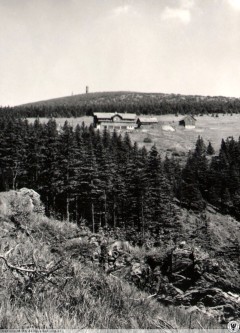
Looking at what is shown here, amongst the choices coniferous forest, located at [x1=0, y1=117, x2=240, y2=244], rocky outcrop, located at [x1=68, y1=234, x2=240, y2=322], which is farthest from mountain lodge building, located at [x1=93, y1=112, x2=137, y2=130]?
rocky outcrop, located at [x1=68, y1=234, x2=240, y2=322]

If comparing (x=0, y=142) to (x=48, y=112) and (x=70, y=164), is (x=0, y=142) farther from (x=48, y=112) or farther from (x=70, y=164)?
(x=48, y=112)

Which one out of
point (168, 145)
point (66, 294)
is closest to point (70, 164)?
point (66, 294)

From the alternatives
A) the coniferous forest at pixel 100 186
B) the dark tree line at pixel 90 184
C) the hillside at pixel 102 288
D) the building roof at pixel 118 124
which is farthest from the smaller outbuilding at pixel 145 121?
the hillside at pixel 102 288

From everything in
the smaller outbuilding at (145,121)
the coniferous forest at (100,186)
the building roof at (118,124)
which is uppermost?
the smaller outbuilding at (145,121)

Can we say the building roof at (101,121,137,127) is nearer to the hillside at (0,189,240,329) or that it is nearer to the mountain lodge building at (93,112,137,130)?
the mountain lodge building at (93,112,137,130)

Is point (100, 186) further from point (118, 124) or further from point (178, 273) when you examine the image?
point (118, 124)

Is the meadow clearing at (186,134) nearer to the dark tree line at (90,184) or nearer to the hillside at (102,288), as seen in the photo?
the dark tree line at (90,184)
